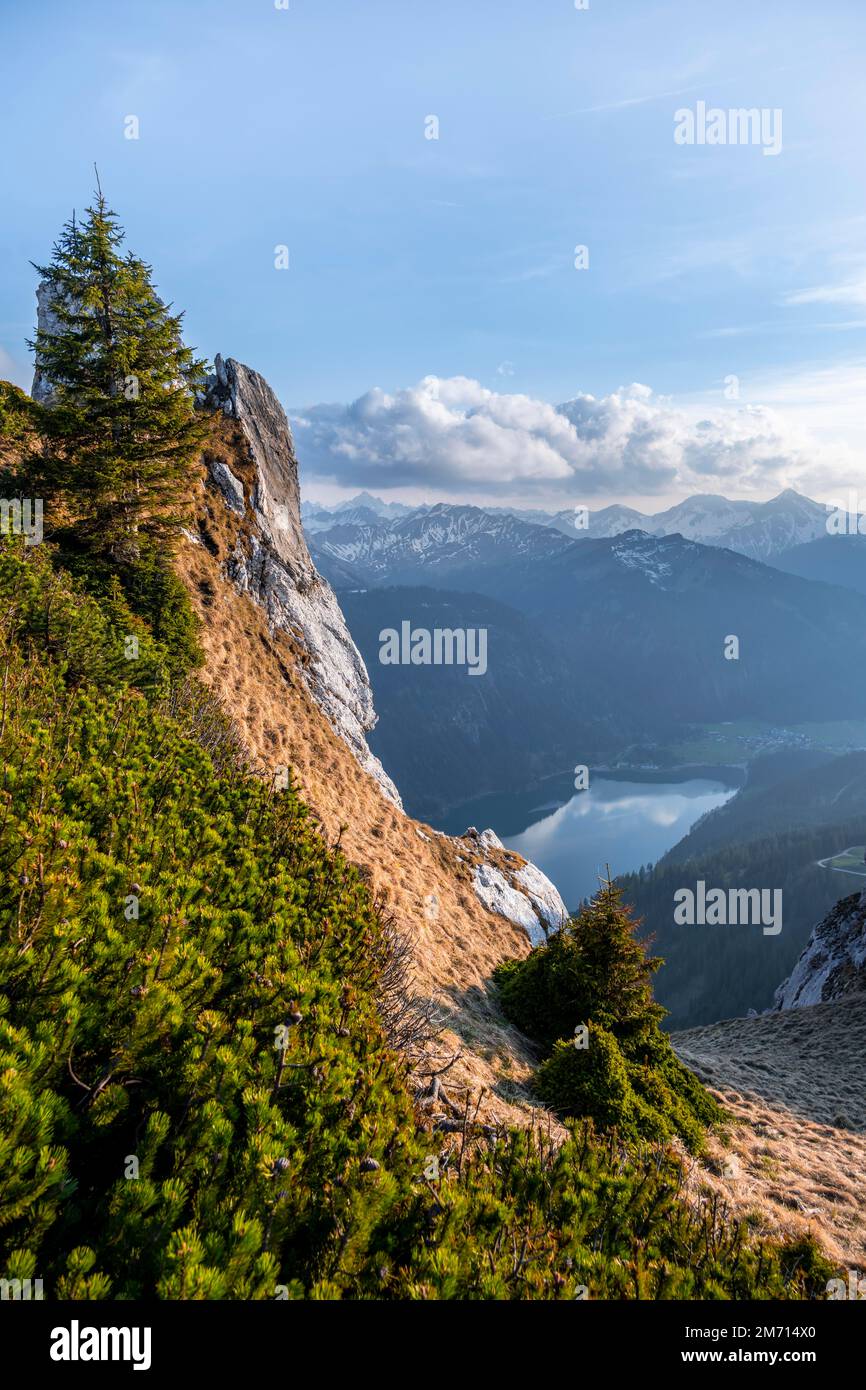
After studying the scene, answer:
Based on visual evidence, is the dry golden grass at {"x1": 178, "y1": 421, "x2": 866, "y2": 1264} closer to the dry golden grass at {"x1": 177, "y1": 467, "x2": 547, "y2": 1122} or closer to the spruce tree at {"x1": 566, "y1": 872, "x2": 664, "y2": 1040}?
the dry golden grass at {"x1": 177, "y1": 467, "x2": 547, "y2": 1122}

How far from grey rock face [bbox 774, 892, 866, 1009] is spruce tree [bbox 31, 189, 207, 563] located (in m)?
35.4

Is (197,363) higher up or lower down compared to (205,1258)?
higher up

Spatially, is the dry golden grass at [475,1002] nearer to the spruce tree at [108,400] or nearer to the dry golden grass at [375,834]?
the dry golden grass at [375,834]

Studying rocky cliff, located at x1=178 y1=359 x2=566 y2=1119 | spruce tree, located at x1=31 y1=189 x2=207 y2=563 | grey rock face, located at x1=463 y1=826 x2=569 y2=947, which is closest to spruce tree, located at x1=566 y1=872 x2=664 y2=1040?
rocky cliff, located at x1=178 y1=359 x2=566 y2=1119

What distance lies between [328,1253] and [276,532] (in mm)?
33352

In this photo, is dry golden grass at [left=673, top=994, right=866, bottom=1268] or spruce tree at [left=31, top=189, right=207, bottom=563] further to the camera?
spruce tree at [left=31, top=189, right=207, bottom=563]

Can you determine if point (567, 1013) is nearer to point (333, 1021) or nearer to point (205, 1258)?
point (333, 1021)

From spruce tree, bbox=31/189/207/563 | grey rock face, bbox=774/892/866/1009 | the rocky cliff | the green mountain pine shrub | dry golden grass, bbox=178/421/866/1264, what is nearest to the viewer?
the green mountain pine shrub

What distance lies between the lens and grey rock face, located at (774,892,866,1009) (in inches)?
1181

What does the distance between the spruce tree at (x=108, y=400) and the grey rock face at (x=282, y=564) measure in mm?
8919

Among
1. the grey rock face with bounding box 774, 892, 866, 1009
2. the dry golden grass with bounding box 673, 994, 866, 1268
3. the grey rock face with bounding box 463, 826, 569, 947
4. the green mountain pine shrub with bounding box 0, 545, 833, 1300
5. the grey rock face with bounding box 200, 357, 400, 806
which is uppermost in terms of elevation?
the grey rock face with bounding box 200, 357, 400, 806

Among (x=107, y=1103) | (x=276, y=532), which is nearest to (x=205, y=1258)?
(x=107, y=1103)

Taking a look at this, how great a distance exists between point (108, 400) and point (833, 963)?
139 ft

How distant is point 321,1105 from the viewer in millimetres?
4043
